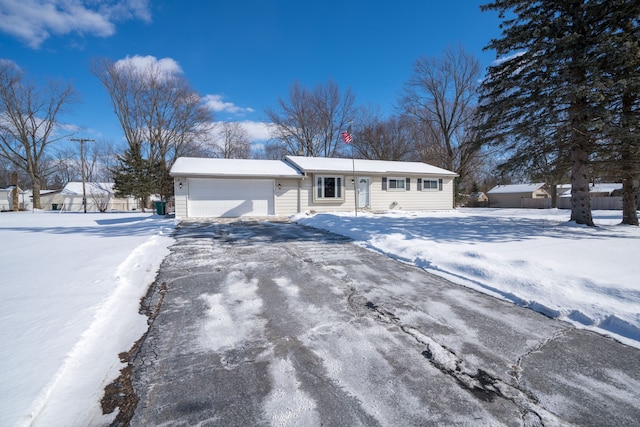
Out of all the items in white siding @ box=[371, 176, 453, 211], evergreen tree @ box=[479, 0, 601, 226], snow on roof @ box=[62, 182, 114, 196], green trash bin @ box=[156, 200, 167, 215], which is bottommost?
green trash bin @ box=[156, 200, 167, 215]

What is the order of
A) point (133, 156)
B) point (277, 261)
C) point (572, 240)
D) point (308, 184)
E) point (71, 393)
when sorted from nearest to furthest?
point (71, 393)
point (277, 261)
point (572, 240)
point (308, 184)
point (133, 156)

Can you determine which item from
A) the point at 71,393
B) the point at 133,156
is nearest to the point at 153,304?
the point at 71,393

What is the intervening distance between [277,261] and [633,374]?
14.6 ft

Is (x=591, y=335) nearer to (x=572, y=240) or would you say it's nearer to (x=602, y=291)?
(x=602, y=291)

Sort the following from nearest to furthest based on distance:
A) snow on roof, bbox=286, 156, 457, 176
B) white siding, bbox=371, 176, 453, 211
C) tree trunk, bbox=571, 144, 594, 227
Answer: tree trunk, bbox=571, 144, 594, 227 < snow on roof, bbox=286, 156, 457, 176 < white siding, bbox=371, 176, 453, 211

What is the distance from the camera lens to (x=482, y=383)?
6.46 feet

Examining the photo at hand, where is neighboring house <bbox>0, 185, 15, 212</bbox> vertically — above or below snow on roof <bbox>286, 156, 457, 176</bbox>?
below

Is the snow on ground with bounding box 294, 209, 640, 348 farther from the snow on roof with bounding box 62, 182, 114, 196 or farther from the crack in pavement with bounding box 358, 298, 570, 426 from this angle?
the snow on roof with bounding box 62, 182, 114, 196

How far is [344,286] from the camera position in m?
3.98

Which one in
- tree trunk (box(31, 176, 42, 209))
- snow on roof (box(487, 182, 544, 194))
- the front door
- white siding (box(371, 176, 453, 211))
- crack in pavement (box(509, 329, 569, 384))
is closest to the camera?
crack in pavement (box(509, 329, 569, 384))

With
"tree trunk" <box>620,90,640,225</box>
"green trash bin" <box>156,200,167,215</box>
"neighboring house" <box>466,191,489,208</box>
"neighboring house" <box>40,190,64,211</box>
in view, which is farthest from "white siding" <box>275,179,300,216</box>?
"neighboring house" <box>40,190,64,211</box>

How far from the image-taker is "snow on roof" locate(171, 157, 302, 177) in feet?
43.1

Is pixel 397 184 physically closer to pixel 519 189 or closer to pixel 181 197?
pixel 181 197

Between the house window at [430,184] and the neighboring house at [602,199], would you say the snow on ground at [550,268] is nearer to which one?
the house window at [430,184]
